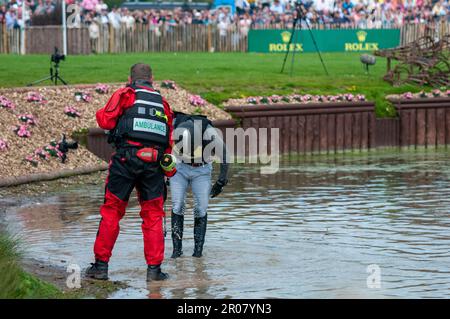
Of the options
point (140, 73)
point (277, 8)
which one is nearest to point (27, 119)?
point (140, 73)

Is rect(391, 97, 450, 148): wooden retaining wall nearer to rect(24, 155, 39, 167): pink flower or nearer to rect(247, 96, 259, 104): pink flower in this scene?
rect(247, 96, 259, 104): pink flower

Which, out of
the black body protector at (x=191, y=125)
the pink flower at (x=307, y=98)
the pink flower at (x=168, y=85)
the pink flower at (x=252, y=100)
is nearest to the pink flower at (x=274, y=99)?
the pink flower at (x=252, y=100)

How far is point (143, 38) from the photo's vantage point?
42.9 meters

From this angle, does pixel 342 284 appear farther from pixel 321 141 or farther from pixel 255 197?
pixel 321 141

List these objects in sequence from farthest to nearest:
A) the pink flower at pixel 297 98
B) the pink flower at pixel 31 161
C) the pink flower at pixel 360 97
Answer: the pink flower at pixel 360 97
the pink flower at pixel 297 98
the pink flower at pixel 31 161

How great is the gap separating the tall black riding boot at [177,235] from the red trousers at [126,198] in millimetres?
1138

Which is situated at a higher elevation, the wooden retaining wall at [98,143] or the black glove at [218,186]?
the black glove at [218,186]

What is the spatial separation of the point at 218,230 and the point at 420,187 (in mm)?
5011

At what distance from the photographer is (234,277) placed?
37.2 feet

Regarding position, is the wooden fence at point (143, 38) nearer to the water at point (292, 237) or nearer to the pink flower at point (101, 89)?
the pink flower at point (101, 89)

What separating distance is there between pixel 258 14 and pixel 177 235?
31.6 metres

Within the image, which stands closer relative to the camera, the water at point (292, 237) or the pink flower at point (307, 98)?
the water at point (292, 237)

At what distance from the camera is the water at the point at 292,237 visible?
1091 cm

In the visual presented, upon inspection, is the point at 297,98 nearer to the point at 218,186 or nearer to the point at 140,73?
the point at 218,186
